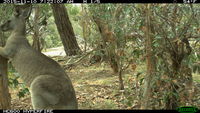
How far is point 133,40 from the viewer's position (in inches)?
234

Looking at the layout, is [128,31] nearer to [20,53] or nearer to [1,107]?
[20,53]

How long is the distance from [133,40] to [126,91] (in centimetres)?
140

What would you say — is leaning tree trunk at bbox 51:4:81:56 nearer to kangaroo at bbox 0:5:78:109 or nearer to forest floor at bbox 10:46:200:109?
forest floor at bbox 10:46:200:109

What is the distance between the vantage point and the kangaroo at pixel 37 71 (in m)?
5.15

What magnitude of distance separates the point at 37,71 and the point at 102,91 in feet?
7.52

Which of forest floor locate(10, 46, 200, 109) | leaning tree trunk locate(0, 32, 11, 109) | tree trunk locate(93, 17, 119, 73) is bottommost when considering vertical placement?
forest floor locate(10, 46, 200, 109)

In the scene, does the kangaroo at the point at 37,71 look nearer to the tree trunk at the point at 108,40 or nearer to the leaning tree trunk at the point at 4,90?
the leaning tree trunk at the point at 4,90

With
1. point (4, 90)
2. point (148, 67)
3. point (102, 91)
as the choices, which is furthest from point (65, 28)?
point (148, 67)

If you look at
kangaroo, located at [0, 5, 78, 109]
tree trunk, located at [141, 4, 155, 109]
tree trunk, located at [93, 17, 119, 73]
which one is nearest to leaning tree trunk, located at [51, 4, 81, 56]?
tree trunk, located at [93, 17, 119, 73]

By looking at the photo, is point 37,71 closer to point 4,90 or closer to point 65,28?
point 4,90

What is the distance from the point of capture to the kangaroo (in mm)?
5152

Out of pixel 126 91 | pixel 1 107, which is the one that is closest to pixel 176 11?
pixel 126 91

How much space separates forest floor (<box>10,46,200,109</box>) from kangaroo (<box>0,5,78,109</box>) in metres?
1.15

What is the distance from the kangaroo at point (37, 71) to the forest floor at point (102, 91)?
115 centimetres
